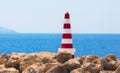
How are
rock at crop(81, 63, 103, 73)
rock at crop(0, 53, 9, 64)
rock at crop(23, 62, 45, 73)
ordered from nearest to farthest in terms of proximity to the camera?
rock at crop(81, 63, 103, 73)
rock at crop(23, 62, 45, 73)
rock at crop(0, 53, 9, 64)

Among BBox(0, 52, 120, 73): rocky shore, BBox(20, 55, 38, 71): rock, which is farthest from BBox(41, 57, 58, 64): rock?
BBox(20, 55, 38, 71): rock

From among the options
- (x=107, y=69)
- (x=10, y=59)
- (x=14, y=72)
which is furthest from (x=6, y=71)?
(x=107, y=69)

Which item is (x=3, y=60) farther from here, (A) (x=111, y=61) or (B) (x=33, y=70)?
(A) (x=111, y=61)

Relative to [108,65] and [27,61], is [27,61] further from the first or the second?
[108,65]

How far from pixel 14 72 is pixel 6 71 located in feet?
0.59

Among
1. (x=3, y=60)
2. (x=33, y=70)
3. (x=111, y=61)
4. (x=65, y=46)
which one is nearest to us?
(x=33, y=70)

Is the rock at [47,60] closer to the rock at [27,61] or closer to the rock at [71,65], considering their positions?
the rock at [27,61]

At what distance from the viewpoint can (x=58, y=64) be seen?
386 inches

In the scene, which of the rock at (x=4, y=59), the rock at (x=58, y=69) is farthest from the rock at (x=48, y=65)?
the rock at (x=4, y=59)

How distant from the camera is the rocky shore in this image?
31.6ft

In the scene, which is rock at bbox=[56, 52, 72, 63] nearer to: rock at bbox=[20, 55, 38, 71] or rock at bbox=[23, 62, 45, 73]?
rock at bbox=[20, 55, 38, 71]

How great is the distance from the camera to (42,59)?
34.6 ft

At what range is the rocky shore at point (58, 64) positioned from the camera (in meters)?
9.63

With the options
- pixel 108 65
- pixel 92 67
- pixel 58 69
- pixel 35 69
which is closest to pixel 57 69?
pixel 58 69
